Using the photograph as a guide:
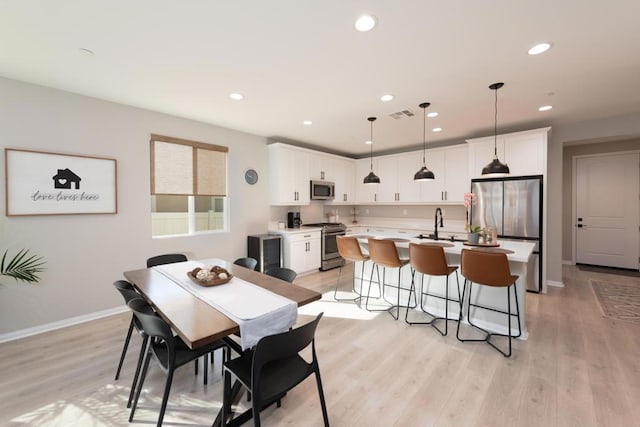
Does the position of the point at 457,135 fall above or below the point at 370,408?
above

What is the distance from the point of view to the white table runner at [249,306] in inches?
Answer: 58.7

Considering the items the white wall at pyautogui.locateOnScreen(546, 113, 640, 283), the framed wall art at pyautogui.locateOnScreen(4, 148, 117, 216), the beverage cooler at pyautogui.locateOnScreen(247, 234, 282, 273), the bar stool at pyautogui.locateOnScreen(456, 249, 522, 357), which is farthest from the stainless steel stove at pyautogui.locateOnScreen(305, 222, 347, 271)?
the white wall at pyautogui.locateOnScreen(546, 113, 640, 283)

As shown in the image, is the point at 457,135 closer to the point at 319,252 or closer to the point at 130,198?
the point at 319,252

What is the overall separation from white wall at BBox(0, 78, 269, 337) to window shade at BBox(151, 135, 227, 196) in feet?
0.41

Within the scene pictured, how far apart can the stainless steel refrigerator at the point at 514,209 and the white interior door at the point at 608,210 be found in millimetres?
2726

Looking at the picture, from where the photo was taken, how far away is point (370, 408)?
185cm

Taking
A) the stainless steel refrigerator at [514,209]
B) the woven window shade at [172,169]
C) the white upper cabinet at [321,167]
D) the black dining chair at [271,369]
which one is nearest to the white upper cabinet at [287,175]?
the white upper cabinet at [321,167]

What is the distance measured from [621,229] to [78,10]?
27.8ft

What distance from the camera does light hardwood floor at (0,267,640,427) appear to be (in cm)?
178

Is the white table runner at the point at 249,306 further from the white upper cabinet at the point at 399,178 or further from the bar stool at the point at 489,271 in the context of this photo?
the white upper cabinet at the point at 399,178

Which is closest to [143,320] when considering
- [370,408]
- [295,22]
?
[370,408]

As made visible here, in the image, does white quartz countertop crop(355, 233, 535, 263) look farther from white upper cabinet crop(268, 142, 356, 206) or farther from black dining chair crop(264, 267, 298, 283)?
white upper cabinet crop(268, 142, 356, 206)

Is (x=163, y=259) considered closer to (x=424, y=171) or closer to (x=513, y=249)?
(x=424, y=171)

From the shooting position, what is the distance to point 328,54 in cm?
233
